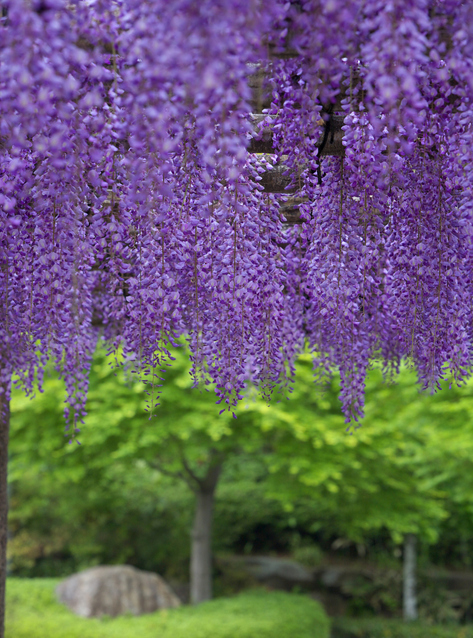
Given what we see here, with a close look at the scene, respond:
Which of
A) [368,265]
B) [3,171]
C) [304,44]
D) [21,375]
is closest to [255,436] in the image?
[21,375]

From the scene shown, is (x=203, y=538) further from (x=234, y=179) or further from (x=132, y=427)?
(x=234, y=179)

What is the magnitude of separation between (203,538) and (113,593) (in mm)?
1615

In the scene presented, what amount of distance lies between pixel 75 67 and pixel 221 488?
40.5 feet

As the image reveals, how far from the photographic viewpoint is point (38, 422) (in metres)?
8.52

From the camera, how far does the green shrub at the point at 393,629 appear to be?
10.9 meters

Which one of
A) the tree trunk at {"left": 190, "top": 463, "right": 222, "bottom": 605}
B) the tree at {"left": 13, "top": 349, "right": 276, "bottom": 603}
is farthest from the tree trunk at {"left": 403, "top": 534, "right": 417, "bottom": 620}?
the tree at {"left": 13, "top": 349, "right": 276, "bottom": 603}

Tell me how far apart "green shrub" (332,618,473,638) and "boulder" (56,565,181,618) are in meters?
3.42

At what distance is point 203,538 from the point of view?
402 inches

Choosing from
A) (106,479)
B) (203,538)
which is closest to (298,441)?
(203,538)

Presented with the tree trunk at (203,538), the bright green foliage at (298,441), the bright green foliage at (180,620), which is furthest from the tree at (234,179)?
the tree trunk at (203,538)

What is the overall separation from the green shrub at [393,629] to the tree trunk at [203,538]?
9.33 feet

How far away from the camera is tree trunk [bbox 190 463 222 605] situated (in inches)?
Result: 400

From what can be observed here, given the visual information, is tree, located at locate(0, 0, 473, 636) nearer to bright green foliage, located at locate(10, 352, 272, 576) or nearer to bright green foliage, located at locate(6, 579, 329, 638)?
bright green foliage, located at locate(10, 352, 272, 576)

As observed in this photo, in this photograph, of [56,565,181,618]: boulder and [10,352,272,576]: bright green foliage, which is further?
[56,565,181,618]: boulder
